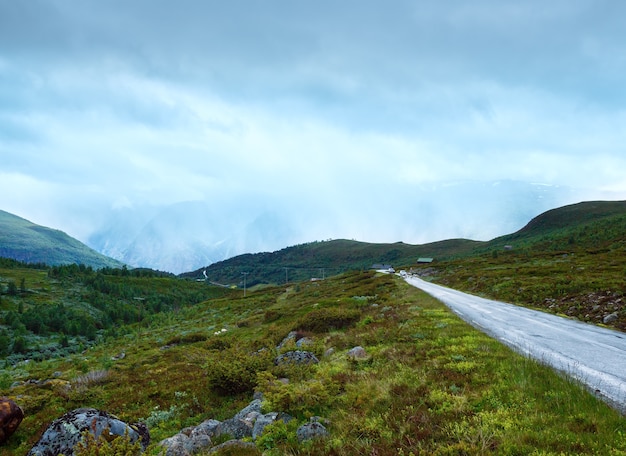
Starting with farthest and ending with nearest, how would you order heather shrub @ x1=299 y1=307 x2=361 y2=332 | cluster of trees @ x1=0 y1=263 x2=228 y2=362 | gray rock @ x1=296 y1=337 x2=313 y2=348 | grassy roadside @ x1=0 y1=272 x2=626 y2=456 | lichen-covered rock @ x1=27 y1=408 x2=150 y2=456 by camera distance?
1. cluster of trees @ x1=0 y1=263 x2=228 y2=362
2. heather shrub @ x1=299 y1=307 x2=361 y2=332
3. gray rock @ x1=296 y1=337 x2=313 y2=348
4. lichen-covered rock @ x1=27 y1=408 x2=150 y2=456
5. grassy roadside @ x1=0 y1=272 x2=626 y2=456

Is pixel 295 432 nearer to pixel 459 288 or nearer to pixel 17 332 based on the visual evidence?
pixel 459 288

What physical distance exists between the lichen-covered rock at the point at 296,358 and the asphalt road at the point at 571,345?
9063 millimetres

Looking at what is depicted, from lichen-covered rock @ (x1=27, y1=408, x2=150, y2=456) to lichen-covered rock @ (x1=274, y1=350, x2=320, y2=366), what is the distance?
22.4 feet

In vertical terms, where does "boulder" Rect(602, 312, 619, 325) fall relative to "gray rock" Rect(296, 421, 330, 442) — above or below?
below

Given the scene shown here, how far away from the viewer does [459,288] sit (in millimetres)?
53094

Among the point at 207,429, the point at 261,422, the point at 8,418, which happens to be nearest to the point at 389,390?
the point at 261,422

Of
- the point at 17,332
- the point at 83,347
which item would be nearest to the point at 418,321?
the point at 83,347

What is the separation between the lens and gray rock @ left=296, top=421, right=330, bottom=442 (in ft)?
26.8

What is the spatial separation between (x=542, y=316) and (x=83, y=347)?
72.6 meters

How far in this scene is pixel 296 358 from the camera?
16828 millimetres

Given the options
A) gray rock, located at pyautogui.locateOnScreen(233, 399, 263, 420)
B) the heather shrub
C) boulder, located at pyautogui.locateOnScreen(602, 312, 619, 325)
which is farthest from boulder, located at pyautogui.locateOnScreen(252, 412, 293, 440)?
boulder, located at pyautogui.locateOnScreen(602, 312, 619, 325)

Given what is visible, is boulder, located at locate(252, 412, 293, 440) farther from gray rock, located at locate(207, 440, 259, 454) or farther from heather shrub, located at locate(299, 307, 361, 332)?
heather shrub, located at locate(299, 307, 361, 332)

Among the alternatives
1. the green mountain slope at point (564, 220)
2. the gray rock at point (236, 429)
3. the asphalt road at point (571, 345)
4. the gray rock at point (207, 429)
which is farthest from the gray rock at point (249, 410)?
the green mountain slope at point (564, 220)

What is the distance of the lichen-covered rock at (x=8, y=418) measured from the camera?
1357cm
